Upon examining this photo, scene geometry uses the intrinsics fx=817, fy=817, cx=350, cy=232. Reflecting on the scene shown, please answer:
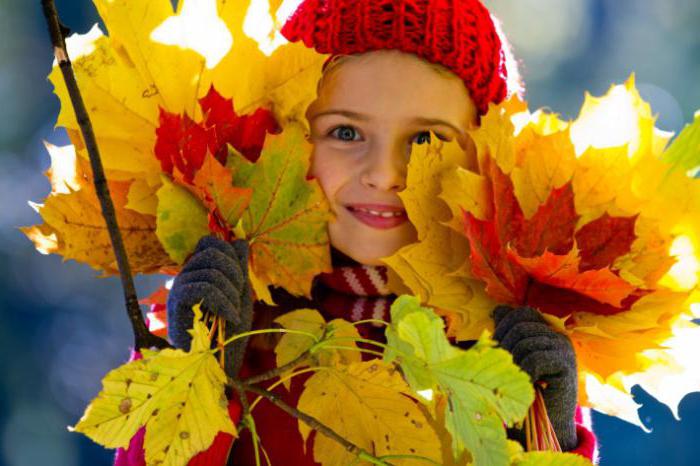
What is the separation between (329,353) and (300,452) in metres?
0.39

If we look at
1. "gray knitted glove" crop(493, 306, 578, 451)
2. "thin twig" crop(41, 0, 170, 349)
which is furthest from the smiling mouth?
"thin twig" crop(41, 0, 170, 349)

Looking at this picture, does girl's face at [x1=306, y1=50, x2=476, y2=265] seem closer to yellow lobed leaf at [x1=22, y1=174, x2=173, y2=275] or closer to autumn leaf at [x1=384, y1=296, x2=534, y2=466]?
yellow lobed leaf at [x1=22, y1=174, x2=173, y2=275]

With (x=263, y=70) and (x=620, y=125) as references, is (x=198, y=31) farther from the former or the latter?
(x=620, y=125)

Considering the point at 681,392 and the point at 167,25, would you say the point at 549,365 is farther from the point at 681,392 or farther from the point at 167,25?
the point at 167,25

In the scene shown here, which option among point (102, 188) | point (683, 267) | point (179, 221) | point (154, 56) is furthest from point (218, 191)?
point (683, 267)

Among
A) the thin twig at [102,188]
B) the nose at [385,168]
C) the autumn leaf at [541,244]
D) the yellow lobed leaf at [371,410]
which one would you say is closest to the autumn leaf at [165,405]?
the thin twig at [102,188]

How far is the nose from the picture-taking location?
1.00 metres

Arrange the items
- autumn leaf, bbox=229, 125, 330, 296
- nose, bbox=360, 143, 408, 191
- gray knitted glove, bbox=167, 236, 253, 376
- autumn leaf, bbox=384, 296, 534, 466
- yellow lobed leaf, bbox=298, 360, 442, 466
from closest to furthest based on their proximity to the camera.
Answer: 1. autumn leaf, bbox=384, 296, 534, 466
2. yellow lobed leaf, bbox=298, 360, 442, 466
3. gray knitted glove, bbox=167, 236, 253, 376
4. autumn leaf, bbox=229, 125, 330, 296
5. nose, bbox=360, 143, 408, 191

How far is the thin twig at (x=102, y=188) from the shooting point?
479 mm

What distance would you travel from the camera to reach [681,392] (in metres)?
0.93

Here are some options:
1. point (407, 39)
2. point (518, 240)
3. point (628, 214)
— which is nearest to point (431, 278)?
point (518, 240)

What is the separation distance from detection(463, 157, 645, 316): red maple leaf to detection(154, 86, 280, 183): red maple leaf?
0.25 meters

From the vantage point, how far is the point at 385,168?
1.00 meters

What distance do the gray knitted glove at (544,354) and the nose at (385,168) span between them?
0.22 meters
